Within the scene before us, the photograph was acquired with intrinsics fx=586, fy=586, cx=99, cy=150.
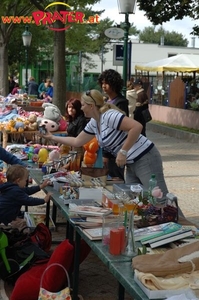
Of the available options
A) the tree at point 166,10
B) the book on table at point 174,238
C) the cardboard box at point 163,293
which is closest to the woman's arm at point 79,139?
the book on table at point 174,238

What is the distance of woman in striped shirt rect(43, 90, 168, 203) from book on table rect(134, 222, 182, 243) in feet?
3.64

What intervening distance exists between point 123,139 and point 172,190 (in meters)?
5.19

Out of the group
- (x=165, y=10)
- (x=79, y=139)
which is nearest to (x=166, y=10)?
(x=165, y=10)

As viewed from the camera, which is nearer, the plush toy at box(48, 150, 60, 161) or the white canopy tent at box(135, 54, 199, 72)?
the plush toy at box(48, 150, 60, 161)

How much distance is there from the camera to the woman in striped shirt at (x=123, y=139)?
512 cm

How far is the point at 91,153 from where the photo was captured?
6.68 metres

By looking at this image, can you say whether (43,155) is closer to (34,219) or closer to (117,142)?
(34,219)

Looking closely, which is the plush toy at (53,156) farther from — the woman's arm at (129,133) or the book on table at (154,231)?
the book on table at (154,231)

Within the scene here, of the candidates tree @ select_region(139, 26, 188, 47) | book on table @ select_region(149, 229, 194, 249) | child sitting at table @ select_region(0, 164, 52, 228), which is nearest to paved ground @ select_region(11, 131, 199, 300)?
child sitting at table @ select_region(0, 164, 52, 228)

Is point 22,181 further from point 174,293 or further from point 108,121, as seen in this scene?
point 174,293

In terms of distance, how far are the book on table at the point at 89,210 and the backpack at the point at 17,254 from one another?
0.83 meters

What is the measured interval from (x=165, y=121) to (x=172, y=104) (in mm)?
874

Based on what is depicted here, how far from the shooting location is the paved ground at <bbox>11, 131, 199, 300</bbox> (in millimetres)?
5379

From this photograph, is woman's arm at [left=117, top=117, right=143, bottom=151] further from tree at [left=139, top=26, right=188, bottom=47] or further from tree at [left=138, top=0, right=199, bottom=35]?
tree at [left=139, top=26, right=188, bottom=47]
